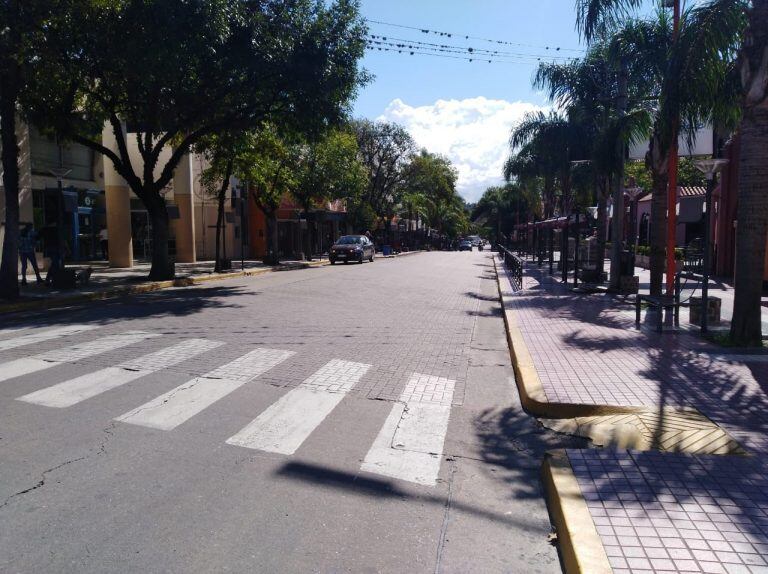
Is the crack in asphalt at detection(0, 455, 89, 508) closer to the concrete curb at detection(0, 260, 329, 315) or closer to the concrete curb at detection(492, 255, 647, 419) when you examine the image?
the concrete curb at detection(492, 255, 647, 419)

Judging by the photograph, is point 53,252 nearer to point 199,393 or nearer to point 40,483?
point 199,393

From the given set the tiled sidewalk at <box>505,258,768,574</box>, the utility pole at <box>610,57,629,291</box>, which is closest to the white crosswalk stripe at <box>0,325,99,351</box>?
the tiled sidewalk at <box>505,258,768,574</box>

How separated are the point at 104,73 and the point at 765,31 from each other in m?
15.7

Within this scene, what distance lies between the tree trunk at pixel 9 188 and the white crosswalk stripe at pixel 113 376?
7.75m

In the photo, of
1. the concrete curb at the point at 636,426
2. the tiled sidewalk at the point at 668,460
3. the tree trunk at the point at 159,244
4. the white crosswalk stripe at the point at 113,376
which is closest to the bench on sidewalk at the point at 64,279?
the tree trunk at the point at 159,244

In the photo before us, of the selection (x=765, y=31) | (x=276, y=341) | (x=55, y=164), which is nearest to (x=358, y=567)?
(x=276, y=341)

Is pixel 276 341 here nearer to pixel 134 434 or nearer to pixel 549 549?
pixel 134 434

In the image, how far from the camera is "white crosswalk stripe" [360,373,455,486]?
16.7ft

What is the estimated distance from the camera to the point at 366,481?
Answer: 189 inches

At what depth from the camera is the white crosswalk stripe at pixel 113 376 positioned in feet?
22.2

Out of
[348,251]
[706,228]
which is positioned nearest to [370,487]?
[706,228]

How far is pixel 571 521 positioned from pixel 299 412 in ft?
10.9

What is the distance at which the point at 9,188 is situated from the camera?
15336 mm

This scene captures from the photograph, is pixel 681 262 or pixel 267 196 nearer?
pixel 681 262
